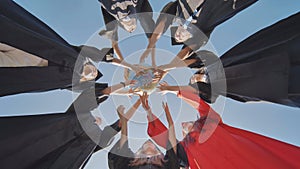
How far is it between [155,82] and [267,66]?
0.27m

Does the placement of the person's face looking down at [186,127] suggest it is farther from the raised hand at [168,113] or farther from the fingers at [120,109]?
the fingers at [120,109]

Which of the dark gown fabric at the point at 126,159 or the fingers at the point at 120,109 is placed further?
the fingers at the point at 120,109

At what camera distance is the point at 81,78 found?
787 mm

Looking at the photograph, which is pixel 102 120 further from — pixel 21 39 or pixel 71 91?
pixel 21 39

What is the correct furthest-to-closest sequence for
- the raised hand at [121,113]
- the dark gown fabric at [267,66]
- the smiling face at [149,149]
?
the raised hand at [121,113], the smiling face at [149,149], the dark gown fabric at [267,66]

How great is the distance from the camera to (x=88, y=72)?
791 mm

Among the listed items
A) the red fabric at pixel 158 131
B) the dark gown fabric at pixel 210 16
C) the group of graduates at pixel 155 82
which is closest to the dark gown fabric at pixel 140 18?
the group of graduates at pixel 155 82

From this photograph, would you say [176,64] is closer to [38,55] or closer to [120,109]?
[120,109]

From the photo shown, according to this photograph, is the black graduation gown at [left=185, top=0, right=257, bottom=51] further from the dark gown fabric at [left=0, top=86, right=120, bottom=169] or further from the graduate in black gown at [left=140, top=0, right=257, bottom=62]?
the dark gown fabric at [left=0, top=86, right=120, bottom=169]

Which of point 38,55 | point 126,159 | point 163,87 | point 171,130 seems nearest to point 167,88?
point 163,87

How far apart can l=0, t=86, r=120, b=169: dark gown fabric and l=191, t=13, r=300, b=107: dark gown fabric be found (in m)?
0.32

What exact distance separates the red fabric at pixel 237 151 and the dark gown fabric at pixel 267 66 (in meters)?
0.09

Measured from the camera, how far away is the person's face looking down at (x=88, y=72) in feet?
2.58

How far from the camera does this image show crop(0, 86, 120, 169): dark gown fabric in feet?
2.15
